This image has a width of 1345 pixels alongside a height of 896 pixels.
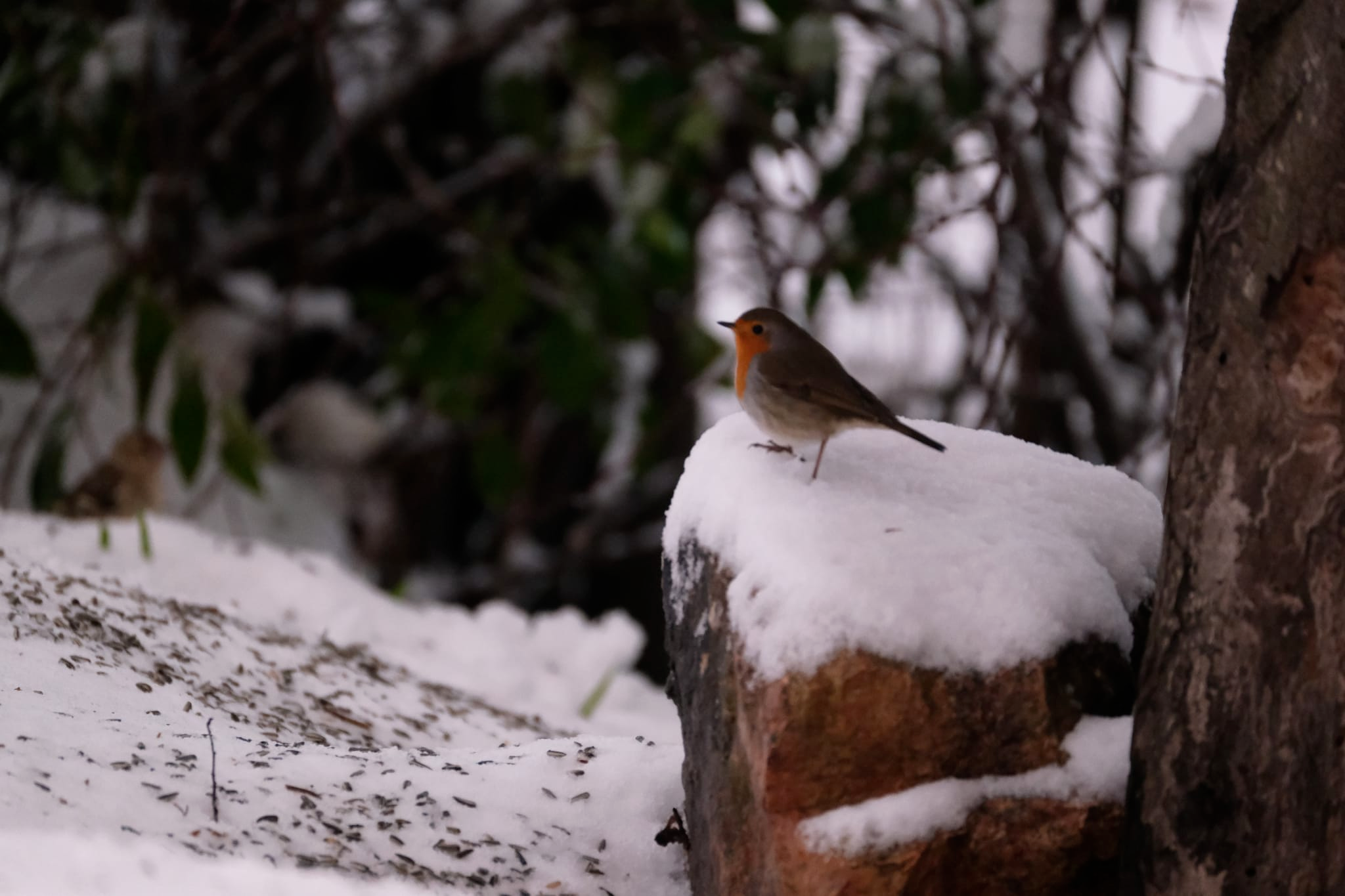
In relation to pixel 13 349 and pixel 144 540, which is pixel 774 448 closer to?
pixel 144 540

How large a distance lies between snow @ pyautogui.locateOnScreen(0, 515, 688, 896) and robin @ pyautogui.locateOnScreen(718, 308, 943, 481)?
1.87 feet

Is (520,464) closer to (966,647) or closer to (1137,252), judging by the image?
(1137,252)

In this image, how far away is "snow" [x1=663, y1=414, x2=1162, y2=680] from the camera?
1.53 meters

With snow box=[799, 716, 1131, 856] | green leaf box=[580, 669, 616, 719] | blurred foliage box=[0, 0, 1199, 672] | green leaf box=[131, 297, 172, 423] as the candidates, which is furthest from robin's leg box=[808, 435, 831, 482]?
green leaf box=[131, 297, 172, 423]

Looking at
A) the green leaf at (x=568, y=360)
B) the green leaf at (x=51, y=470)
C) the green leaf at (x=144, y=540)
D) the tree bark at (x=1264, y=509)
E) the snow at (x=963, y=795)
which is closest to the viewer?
the tree bark at (x=1264, y=509)

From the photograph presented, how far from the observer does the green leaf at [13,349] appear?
12.1 ft

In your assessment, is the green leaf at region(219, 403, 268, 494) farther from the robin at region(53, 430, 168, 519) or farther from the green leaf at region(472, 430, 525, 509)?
the green leaf at region(472, 430, 525, 509)

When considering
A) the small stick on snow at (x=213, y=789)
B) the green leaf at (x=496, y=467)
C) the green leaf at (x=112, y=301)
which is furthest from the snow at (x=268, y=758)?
the green leaf at (x=496, y=467)

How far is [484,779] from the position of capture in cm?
196

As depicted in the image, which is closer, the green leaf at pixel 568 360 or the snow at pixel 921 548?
the snow at pixel 921 548

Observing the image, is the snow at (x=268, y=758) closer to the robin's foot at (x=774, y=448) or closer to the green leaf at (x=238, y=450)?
the robin's foot at (x=774, y=448)

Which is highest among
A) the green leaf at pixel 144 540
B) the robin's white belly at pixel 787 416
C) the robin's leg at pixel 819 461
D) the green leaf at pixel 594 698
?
the robin's white belly at pixel 787 416

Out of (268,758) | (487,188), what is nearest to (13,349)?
(487,188)

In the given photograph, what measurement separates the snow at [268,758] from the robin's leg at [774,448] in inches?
20.1
